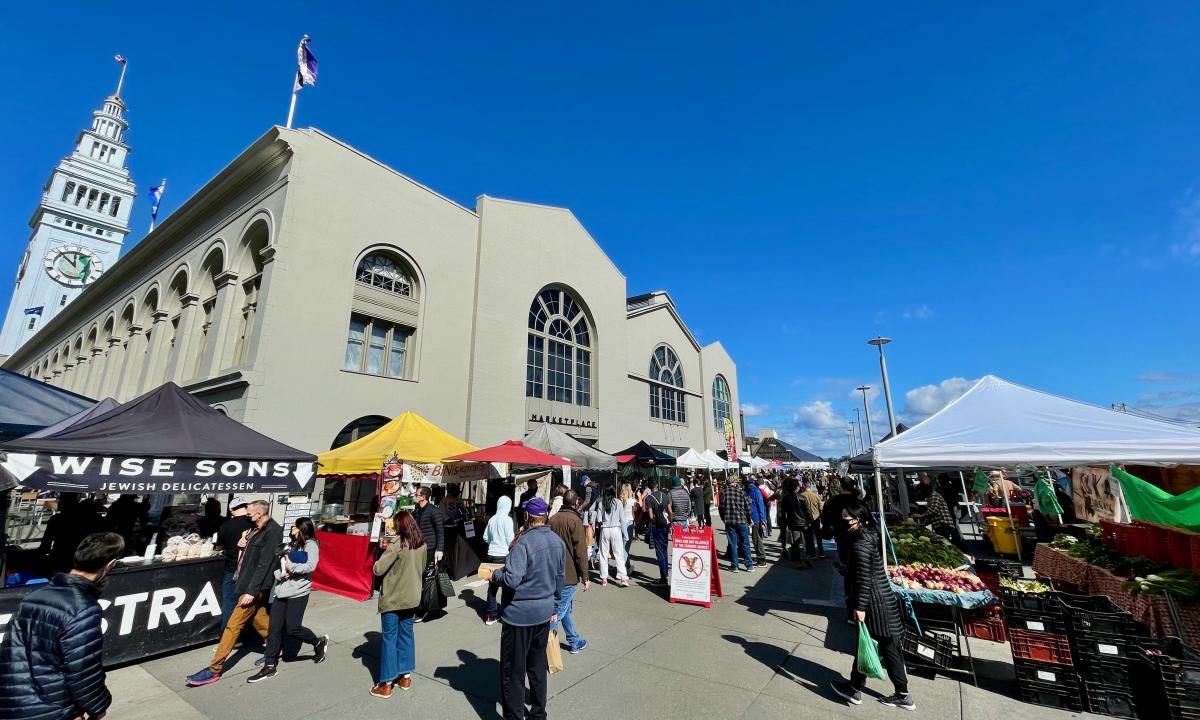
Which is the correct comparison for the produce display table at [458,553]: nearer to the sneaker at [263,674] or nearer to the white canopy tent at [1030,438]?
the sneaker at [263,674]

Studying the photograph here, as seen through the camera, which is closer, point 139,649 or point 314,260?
point 139,649

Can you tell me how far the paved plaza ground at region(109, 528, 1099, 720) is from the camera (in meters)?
4.76

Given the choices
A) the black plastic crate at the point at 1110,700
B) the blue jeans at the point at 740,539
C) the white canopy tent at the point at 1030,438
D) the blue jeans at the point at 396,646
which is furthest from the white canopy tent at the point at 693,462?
the blue jeans at the point at 396,646

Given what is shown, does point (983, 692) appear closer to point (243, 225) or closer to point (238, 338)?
point (238, 338)

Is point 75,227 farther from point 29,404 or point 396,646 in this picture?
point 396,646

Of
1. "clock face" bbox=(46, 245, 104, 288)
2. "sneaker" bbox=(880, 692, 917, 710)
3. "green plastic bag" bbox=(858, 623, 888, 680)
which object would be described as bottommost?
"sneaker" bbox=(880, 692, 917, 710)

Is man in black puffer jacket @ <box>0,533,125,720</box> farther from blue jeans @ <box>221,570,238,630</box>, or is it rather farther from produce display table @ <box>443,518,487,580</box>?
produce display table @ <box>443,518,487,580</box>

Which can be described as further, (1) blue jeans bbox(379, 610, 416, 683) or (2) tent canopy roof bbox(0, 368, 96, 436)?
(2) tent canopy roof bbox(0, 368, 96, 436)

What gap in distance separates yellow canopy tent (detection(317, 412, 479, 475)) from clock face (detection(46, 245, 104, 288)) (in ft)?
274

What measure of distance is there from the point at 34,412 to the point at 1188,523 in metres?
18.6

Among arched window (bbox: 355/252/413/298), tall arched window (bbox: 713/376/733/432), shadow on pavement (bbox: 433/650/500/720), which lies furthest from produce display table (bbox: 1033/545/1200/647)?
tall arched window (bbox: 713/376/733/432)

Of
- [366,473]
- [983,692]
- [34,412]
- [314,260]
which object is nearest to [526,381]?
[314,260]

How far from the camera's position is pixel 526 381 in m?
22.0

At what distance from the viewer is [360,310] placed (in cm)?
1662
